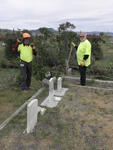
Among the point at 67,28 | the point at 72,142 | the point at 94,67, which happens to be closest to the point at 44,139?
the point at 72,142

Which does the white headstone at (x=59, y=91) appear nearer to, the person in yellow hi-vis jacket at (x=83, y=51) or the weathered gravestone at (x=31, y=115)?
the person in yellow hi-vis jacket at (x=83, y=51)

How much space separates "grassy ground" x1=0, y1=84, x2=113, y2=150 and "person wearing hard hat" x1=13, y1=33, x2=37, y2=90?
1545 millimetres

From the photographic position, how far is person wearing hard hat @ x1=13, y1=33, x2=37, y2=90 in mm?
6312

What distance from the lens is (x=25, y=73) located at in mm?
6605

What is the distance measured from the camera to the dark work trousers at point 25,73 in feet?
21.3

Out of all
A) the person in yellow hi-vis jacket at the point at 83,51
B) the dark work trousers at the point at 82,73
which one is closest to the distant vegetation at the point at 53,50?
the dark work trousers at the point at 82,73

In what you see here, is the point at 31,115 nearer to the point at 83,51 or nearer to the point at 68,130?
the point at 68,130

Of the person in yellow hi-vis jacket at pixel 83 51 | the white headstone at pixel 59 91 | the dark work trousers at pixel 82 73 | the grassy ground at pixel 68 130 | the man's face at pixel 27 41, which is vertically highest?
the man's face at pixel 27 41

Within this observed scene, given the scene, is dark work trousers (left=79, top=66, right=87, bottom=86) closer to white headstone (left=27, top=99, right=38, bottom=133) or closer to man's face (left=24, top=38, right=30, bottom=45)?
man's face (left=24, top=38, right=30, bottom=45)

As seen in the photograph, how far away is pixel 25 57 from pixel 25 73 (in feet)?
1.57

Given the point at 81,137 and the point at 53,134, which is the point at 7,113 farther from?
the point at 81,137

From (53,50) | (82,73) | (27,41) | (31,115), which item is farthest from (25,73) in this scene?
(53,50)

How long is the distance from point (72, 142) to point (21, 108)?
5.60 ft

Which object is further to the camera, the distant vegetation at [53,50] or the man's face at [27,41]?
the distant vegetation at [53,50]
